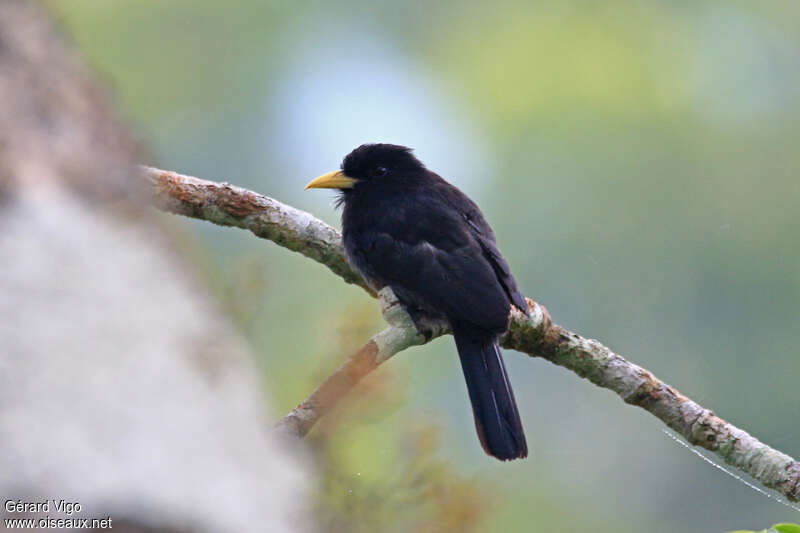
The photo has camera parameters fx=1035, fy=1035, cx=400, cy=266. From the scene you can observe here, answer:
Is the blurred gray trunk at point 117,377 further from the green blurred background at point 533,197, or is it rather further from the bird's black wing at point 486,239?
the bird's black wing at point 486,239

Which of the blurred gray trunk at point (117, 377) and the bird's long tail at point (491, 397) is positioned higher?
the bird's long tail at point (491, 397)

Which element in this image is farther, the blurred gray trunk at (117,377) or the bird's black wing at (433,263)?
the bird's black wing at (433,263)

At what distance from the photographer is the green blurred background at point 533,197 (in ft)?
8.59

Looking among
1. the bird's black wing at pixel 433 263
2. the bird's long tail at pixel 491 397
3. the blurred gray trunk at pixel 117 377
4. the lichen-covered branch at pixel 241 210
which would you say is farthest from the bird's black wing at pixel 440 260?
the blurred gray trunk at pixel 117 377

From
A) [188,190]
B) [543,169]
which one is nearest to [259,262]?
[188,190]

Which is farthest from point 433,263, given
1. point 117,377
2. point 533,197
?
point 533,197

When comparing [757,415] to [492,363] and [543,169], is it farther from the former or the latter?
[543,169]

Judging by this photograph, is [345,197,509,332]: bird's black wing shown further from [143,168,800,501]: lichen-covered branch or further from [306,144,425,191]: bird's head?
[306,144,425,191]: bird's head

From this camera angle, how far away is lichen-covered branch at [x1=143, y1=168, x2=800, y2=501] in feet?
9.41

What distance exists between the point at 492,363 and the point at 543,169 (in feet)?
44.8

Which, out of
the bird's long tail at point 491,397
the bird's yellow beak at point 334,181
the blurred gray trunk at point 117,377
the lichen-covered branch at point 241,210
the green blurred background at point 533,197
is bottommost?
the blurred gray trunk at point 117,377

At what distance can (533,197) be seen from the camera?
15.0 metres

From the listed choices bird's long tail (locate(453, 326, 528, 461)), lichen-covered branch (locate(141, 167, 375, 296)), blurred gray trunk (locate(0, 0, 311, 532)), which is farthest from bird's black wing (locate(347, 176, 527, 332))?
blurred gray trunk (locate(0, 0, 311, 532))

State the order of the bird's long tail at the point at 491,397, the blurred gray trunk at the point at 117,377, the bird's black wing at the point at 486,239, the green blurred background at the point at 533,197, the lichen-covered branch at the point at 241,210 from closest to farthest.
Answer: the blurred gray trunk at the point at 117,377 → the green blurred background at the point at 533,197 → the lichen-covered branch at the point at 241,210 → the bird's long tail at the point at 491,397 → the bird's black wing at the point at 486,239
